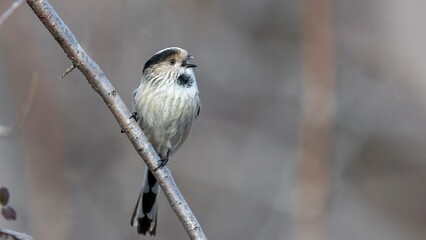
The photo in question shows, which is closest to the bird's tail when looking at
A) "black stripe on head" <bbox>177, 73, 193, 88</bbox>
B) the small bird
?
the small bird

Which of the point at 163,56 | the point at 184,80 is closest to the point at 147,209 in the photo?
the point at 184,80

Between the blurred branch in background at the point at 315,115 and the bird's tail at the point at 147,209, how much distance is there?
1.82 meters

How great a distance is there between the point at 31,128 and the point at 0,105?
464mm

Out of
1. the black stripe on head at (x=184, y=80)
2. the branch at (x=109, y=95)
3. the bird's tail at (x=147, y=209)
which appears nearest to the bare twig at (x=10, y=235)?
the branch at (x=109, y=95)

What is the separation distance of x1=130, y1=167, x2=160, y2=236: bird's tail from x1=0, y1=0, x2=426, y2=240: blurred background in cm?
188

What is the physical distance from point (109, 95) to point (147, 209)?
4.31ft

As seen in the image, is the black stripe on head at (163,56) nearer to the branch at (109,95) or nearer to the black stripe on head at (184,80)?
→ the black stripe on head at (184,80)

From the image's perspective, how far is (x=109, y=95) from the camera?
332 centimetres

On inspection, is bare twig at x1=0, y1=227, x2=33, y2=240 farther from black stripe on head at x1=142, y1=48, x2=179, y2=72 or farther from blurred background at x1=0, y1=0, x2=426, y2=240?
blurred background at x1=0, y1=0, x2=426, y2=240

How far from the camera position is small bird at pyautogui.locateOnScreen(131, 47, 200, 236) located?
4.46m

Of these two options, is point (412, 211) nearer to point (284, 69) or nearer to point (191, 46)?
point (284, 69)

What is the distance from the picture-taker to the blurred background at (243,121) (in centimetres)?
669

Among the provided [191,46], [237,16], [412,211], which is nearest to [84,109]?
[191,46]

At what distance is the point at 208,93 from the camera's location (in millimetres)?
7316
